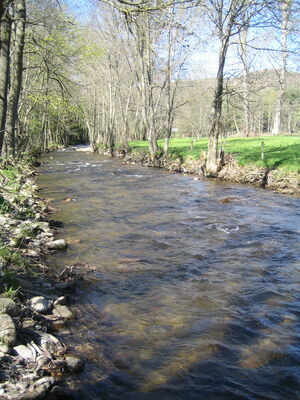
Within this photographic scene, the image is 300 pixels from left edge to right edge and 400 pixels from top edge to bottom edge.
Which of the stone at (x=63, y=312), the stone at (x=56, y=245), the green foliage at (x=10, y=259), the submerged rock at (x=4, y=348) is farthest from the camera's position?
the stone at (x=56, y=245)

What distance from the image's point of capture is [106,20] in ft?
111

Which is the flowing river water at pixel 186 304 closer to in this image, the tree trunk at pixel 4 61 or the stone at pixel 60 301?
the stone at pixel 60 301

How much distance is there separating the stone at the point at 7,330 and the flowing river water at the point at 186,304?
0.77 meters

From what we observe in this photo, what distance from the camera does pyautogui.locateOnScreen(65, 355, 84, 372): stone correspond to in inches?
152

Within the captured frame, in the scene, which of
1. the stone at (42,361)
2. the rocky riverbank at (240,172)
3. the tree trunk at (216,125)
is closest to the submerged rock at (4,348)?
the stone at (42,361)

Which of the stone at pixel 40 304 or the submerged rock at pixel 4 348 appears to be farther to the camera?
the stone at pixel 40 304

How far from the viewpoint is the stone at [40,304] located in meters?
4.80

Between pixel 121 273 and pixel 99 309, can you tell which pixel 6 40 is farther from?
pixel 99 309

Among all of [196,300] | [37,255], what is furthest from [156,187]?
[196,300]

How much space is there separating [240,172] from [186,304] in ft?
42.8

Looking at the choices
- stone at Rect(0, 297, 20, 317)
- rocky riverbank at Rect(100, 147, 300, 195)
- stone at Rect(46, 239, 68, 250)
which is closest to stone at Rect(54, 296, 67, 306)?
stone at Rect(0, 297, 20, 317)

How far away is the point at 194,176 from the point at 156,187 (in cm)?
420

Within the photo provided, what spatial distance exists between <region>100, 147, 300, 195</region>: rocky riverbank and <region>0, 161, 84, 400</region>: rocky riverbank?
10.3 m

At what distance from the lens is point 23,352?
12.3ft
